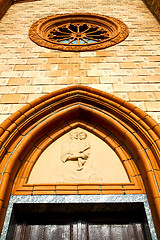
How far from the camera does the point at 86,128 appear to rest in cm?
382

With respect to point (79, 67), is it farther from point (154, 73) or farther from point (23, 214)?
point (23, 214)

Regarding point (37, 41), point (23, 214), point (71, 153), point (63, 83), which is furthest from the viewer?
point (37, 41)

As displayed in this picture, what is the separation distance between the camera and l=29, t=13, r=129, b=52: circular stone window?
5.44 metres

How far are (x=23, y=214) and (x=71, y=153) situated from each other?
1.15 m

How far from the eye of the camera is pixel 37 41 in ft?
17.7

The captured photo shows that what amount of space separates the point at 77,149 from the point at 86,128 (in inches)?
22.4

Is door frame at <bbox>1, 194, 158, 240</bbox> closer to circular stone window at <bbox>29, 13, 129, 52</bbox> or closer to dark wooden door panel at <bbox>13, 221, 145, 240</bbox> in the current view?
dark wooden door panel at <bbox>13, 221, 145, 240</bbox>

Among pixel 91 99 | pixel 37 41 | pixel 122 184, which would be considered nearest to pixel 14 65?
pixel 37 41

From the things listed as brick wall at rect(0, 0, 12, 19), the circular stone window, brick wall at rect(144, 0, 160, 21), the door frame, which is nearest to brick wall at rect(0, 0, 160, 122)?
the circular stone window

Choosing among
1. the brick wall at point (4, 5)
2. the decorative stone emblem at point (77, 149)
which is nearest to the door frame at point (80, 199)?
the decorative stone emblem at point (77, 149)

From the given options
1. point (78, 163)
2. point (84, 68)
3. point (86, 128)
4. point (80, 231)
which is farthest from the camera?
point (84, 68)

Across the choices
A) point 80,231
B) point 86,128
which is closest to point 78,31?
point 86,128

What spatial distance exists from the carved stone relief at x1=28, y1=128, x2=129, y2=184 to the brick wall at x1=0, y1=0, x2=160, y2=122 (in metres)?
1.00

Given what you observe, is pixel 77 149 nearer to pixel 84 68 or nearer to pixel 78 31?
pixel 84 68
